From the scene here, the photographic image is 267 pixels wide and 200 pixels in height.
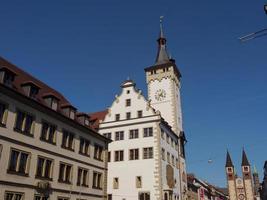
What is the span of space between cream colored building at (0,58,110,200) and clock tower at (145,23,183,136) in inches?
908

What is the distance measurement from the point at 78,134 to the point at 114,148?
16.3 metres

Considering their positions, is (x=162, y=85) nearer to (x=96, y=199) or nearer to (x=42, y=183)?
(x=96, y=199)

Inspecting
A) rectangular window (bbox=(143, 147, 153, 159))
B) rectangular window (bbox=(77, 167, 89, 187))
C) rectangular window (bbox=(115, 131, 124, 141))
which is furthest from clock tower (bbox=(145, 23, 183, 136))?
rectangular window (bbox=(77, 167, 89, 187))

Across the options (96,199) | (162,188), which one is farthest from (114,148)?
(96,199)

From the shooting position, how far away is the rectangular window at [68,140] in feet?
115

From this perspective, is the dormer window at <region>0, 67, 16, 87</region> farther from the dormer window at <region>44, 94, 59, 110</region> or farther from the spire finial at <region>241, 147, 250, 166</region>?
the spire finial at <region>241, 147, 250, 166</region>

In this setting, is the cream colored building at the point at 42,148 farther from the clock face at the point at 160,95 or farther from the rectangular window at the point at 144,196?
the clock face at the point at 160,95

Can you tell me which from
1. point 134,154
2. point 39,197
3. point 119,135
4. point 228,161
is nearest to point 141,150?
point 134,154

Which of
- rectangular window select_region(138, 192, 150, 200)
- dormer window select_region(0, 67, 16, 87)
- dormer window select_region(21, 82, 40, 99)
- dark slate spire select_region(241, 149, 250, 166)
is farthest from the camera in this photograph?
dark slate spire select_region(241, 149, 250, 166)

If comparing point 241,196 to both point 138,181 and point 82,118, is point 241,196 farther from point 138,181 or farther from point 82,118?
point 82,118

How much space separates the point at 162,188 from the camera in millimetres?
48844

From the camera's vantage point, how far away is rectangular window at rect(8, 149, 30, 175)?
2767cm

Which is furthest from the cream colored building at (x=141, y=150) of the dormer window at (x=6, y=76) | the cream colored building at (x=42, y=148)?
the dormer window at (x=6, y=76)

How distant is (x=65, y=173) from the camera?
34531mm
